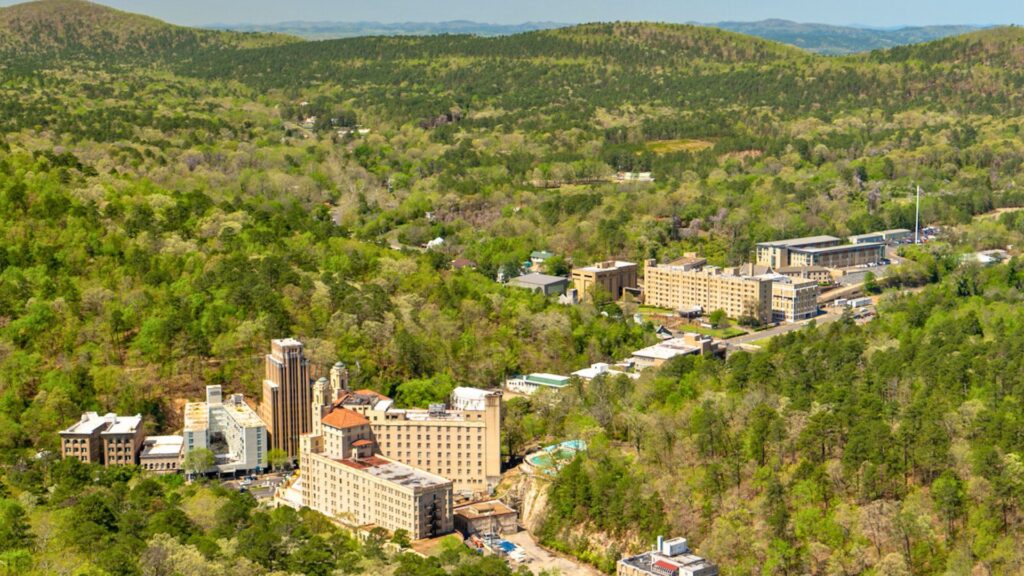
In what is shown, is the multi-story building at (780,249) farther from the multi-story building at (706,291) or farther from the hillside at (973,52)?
the hillside at (973,52)

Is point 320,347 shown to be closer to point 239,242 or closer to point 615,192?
point 239,242

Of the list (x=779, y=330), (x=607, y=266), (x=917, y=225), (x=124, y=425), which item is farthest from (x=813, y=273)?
(x=124, y=425)

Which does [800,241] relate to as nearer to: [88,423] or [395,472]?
[395,472]

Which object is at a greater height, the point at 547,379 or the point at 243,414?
the point at 243,414

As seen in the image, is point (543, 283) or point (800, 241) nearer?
point (543, 283)

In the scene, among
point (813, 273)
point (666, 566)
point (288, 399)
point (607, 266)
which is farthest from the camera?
point (813, 273)

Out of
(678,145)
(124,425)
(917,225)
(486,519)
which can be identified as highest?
(678,145)

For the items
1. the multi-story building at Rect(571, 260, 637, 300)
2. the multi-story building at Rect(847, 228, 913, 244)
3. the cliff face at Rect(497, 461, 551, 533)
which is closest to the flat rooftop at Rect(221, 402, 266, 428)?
the cliff face at Rect(497, 461, 551, 533)
